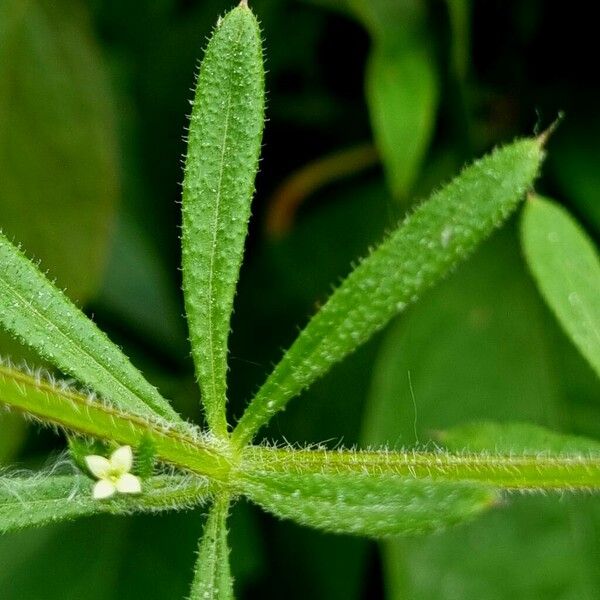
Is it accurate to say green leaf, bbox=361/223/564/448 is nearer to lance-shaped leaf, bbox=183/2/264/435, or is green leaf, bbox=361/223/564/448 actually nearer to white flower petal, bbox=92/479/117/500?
lance-shaped leaf, bbox=183/2/264/435

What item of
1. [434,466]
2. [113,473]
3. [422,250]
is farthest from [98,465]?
[422,250]

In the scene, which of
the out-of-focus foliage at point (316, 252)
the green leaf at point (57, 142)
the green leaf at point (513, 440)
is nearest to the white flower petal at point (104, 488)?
the green leaf at point (513, 440)

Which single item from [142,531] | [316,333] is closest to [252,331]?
[142,531]

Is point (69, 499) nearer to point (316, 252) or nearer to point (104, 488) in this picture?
point (104, 488)

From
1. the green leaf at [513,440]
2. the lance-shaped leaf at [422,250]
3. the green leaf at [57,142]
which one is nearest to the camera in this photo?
the lance-shaped leaf at [422,250]

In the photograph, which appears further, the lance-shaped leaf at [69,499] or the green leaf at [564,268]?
the green leaf at [564,268]

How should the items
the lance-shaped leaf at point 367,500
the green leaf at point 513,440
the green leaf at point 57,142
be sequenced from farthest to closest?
the green leaf at point 57,142 → the green leaf at point 513,440 → the lance-shaped leaf at point 367,500

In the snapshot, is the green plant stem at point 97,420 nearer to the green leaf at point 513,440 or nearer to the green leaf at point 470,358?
the green leaf at point 513,440

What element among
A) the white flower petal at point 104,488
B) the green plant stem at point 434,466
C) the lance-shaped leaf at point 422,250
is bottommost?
the white flower petal at point 104,488
